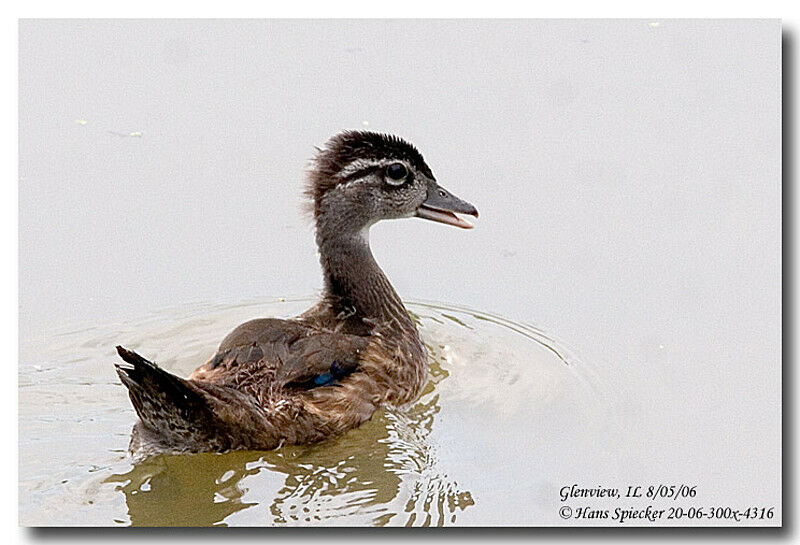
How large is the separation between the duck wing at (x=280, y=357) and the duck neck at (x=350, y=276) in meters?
0.40

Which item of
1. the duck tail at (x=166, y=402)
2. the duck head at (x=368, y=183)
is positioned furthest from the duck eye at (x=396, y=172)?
the duck tail at (x=166, y=402)

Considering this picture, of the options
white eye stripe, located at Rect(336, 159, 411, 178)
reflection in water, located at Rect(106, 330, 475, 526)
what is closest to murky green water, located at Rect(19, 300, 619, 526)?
reflection in water, located at Rect(106, 330, 475, 526)

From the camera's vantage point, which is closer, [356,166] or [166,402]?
[166,402]

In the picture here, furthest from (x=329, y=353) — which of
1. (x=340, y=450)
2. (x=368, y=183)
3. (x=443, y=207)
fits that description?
(x=443, y=207)

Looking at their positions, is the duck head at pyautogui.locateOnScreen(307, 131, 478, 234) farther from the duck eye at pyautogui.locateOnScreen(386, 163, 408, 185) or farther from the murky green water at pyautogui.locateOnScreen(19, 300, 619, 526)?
the murky green water at pyautogui.locateOnScreen(19, 300, 619, 526)

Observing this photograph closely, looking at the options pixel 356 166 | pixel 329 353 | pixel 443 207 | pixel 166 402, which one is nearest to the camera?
pixel 166 402

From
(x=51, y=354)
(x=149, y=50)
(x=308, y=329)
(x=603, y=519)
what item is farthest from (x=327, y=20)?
(x=603, y=519)

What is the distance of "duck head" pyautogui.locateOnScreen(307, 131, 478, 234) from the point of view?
710cm

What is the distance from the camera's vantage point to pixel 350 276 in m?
7.21

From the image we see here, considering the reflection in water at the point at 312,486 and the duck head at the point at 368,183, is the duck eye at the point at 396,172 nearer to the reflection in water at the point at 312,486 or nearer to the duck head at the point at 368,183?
the duck head at the point at 368,183

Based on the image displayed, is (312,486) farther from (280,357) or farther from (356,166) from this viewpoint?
(356,166)

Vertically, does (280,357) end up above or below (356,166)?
below

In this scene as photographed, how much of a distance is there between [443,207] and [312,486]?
1821mm

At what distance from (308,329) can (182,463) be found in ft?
3.09
